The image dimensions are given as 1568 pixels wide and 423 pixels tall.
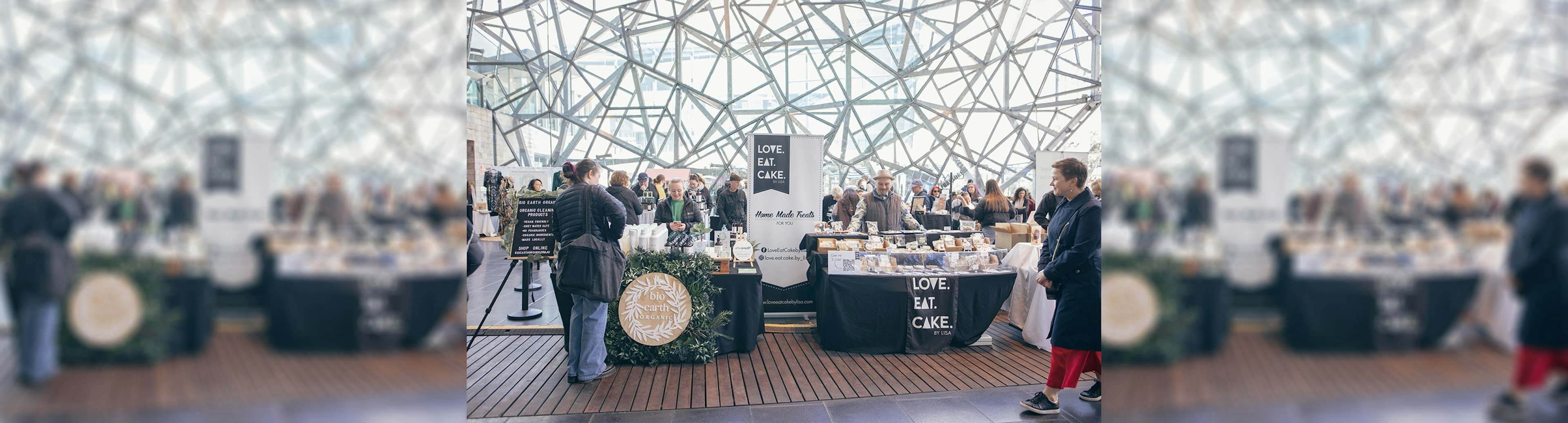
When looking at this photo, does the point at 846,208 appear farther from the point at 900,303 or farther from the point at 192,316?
the point at 192,316

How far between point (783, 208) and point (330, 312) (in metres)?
5.14

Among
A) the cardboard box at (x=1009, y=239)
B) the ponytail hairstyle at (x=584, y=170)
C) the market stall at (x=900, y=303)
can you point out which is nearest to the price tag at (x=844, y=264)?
the market stall at (x=900, y=303)

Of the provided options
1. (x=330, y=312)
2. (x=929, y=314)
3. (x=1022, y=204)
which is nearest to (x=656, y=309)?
(x=929, y=314)

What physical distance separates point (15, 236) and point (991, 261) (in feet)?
15.9

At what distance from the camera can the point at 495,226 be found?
41.1 ft

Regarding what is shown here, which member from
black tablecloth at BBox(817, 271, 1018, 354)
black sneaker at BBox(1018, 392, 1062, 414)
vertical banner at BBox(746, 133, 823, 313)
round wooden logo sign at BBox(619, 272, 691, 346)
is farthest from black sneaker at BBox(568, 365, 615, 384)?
black sneaker at BBox(1018, 392, 1062, 414)

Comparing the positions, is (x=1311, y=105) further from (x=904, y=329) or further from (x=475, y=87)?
(x=475, y=87)

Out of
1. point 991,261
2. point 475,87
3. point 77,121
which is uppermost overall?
point 475,87

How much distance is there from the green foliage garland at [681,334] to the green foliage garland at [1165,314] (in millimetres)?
3454

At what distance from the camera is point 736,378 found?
152 inches

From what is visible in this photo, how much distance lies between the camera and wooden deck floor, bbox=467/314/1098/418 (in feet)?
11.2

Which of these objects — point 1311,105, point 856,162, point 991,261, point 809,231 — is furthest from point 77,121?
point 856,162

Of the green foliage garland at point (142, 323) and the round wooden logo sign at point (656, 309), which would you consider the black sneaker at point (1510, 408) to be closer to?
the green foliage garland at point (142, 323)

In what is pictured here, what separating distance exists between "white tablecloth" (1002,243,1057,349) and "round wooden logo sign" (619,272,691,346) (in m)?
2.72
